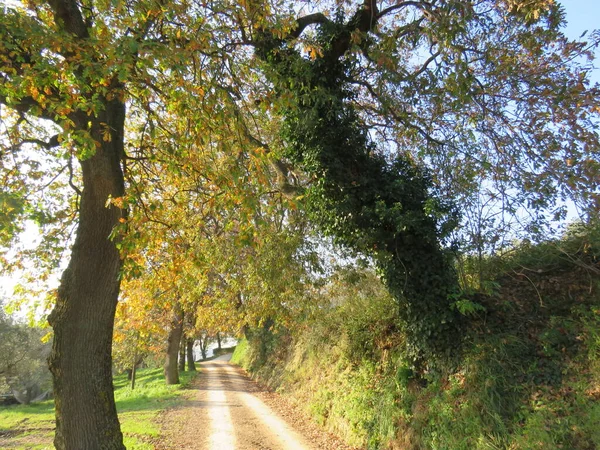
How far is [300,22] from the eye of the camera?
9500 mm

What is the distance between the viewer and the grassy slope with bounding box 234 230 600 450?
5531 millimetres

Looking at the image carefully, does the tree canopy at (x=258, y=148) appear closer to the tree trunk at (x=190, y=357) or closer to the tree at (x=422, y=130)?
the tree at (x=422, y=130)

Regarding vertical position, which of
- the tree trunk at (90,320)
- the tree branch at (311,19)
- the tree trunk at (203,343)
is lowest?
the tree trunk at (203,343)

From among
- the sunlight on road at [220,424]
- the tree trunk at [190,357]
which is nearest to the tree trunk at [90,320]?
the sunlight on road at [220,424]

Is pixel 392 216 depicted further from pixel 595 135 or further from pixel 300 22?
pixel 300 22

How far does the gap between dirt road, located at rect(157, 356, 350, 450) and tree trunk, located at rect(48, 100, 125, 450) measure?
4.21m

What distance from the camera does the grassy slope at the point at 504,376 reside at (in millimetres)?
5531

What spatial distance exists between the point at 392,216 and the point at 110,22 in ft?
20.4

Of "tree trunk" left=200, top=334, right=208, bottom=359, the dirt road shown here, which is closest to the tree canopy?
the dirt road

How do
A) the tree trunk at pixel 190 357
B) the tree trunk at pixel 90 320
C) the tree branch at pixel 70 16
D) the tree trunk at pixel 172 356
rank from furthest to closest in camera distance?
the tree trunk at pixel 190 357 → the tree trunk at pixel 172 356 → the tree branch at pixel 70 16 → the tree trunk at pixel 90 320

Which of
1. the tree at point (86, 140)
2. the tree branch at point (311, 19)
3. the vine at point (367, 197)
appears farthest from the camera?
the tree branch at point (311, 19)

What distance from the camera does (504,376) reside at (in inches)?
251

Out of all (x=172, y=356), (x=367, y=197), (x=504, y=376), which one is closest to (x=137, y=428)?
(x=367, y=197)

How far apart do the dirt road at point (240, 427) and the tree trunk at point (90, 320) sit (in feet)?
13.8
